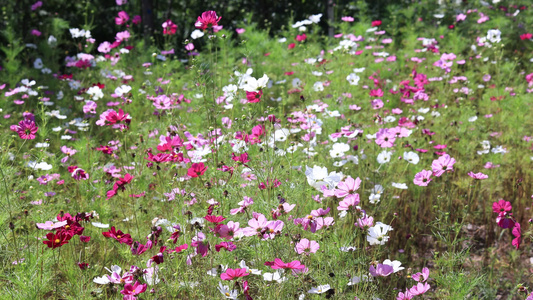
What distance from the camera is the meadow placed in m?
1.62

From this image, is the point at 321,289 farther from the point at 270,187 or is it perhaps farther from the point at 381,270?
the point at 270,187

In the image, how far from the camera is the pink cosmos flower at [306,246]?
1542 millimetres

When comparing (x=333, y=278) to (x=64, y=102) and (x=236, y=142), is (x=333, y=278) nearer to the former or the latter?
(x=236, y=142)

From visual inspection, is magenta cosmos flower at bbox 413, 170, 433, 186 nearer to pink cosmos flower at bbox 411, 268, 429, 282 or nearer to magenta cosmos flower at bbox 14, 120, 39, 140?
pink cosmos flower at bbox 411, 268, 429, 282

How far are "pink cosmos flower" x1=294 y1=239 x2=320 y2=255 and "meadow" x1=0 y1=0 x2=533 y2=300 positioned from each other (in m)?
0.01

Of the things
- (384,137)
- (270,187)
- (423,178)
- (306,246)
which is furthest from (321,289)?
(384,137)

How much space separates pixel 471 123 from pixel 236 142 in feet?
6.20

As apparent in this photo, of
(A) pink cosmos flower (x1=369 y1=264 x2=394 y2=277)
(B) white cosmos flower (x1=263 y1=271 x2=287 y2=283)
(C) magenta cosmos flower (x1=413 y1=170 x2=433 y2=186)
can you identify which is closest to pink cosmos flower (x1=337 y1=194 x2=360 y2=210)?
(A) pink cosmos flower (x1=369 y1=264 x2=394 y2=277)

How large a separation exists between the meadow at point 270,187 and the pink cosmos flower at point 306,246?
11 millimetres

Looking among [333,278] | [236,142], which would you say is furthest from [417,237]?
[236,142]

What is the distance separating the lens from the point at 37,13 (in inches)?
226

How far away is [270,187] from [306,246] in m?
0.30

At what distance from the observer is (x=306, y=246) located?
1569 millimetres

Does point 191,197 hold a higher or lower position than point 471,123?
higher
